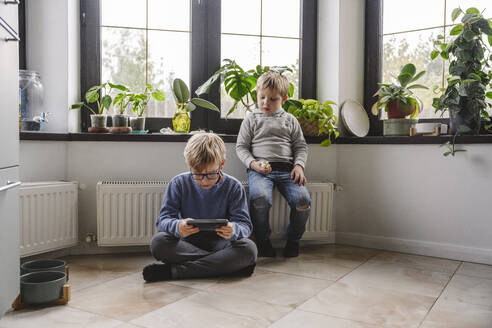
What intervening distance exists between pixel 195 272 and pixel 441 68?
1.82m

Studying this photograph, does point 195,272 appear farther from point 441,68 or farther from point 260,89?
point 441,68

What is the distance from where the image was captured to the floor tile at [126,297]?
148 cm

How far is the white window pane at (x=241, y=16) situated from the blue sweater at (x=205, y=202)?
1157 millimetres

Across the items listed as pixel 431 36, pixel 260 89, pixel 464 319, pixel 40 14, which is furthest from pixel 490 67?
pixel 40 14

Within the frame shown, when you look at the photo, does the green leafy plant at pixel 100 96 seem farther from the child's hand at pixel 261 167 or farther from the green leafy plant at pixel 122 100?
the child's hand at pixel 261 167

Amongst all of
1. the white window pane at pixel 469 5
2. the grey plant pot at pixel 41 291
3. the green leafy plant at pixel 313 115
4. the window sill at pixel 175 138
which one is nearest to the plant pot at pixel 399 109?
the window sill at pixel 175 138

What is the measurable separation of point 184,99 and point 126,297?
3.90 feet

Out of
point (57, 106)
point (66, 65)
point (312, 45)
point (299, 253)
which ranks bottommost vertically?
point (299, 253)

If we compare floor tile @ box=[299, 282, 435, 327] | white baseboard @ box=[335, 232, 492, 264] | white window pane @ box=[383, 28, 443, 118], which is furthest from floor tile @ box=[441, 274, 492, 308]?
white window pane @ box=[383, 28, 443, 118]

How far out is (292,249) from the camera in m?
2.29

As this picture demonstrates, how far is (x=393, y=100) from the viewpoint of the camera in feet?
8.02

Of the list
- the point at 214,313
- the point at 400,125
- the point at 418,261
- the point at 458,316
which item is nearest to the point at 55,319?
the point at 214,313

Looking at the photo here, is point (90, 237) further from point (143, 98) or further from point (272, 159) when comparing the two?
point (272, 159)

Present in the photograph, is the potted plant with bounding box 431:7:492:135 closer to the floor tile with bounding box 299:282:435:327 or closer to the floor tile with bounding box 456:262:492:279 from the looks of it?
the floor tile with bounding box 456:262:492:279
